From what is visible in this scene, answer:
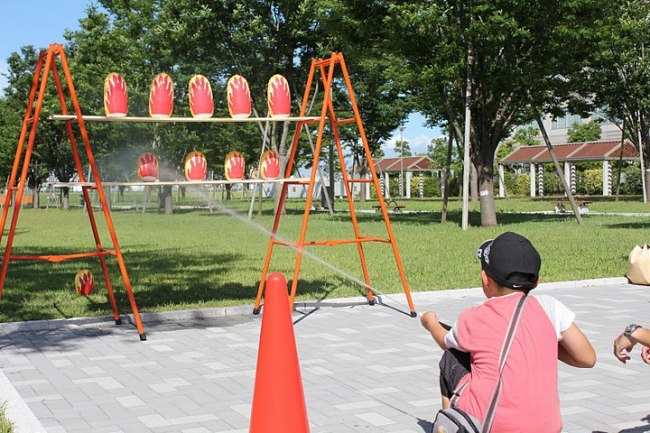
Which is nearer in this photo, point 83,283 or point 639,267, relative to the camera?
point 83,283

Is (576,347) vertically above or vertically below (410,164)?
below

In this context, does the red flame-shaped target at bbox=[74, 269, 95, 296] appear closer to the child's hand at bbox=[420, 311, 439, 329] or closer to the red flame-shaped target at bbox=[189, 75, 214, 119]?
the red flame-shaped target at bbox=[189, 75, 214, 119]

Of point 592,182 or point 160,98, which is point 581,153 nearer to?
point 592,182

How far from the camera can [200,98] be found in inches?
332

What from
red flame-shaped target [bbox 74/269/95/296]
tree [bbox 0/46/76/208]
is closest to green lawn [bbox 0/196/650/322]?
red flame-shaped target [bbox 74/269/95/296]

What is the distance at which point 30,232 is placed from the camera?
25656 mm

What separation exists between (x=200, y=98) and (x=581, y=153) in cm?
5638

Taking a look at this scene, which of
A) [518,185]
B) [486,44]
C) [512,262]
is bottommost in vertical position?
[518,185]

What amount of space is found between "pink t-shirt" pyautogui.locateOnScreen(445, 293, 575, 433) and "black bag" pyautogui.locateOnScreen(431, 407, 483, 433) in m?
0.04

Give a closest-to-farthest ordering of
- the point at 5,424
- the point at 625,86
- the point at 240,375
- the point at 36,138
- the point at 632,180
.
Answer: the point at 5,424
the point at 240,375
the point at 625,86
the point at 36,138
the point at 632,180

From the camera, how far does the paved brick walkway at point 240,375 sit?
5.35 metres

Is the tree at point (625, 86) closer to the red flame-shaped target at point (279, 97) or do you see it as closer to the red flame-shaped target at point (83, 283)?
the red flame-shaped target at point (279, 97)

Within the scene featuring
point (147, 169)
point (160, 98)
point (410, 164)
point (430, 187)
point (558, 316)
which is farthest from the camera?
point (410, 164)

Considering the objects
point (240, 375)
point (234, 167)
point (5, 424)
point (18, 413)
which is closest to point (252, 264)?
point (234, 167)
